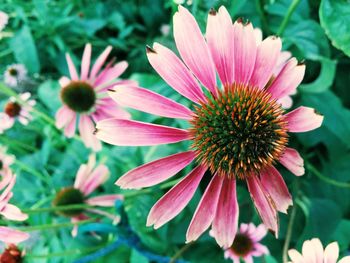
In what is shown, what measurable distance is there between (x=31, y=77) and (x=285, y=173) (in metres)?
0.69

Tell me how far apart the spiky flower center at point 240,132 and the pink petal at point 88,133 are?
1.00 ft

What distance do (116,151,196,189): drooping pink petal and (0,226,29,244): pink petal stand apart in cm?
13

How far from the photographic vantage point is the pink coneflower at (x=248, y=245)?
0.64m

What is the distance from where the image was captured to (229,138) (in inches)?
18.6

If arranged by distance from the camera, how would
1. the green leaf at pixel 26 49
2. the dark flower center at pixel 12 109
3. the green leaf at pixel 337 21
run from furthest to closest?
1. the green leaf at pixel 26 49
2. the dark flower center at pixel 12 109
3. the green leaf at pixel 337 21

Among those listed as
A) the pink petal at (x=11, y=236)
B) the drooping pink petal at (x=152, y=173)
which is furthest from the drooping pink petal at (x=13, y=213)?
the drooping pink petal at (x=152, y=173)

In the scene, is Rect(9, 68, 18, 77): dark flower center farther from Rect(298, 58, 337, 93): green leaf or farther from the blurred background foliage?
Rect(298, 58, 337, 93): green leaf

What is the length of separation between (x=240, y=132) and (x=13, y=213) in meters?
0.24

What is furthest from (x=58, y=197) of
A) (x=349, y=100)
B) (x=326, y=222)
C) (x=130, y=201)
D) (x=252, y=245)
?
(x=349, y=100)

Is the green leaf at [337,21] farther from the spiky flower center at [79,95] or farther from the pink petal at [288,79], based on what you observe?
the spiky flower center at [79,95]

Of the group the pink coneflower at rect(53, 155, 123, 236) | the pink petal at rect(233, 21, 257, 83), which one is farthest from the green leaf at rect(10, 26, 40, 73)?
the pink petal at rect(233, 21, 257, 83)

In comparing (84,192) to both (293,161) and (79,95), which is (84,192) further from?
(293,161)

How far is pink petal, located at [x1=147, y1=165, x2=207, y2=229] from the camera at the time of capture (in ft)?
1.29

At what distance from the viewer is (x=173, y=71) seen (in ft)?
1.38
